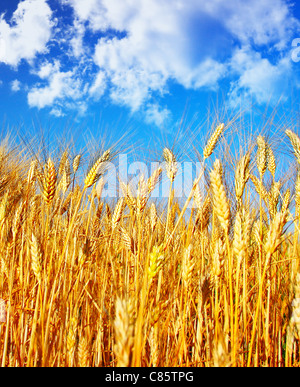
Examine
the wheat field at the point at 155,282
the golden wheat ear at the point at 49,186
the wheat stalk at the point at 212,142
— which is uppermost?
the wheat stalk at the point at 212,142

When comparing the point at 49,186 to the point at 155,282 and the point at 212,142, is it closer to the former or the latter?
the point at 155,282

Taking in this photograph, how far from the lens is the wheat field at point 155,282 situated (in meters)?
1.18

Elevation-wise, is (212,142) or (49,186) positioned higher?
(212,142)

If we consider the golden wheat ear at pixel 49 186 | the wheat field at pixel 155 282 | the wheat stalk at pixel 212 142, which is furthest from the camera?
the wheat stalk at pixel 212 142

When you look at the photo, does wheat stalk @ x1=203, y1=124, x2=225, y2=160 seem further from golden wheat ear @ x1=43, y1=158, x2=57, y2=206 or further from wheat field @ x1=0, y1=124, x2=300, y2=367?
golden wheat ear @ x1=43, y1=158, x2=57, y2=206

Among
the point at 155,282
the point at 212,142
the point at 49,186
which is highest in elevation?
the point at 212,142

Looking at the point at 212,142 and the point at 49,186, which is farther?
the point at 212,142

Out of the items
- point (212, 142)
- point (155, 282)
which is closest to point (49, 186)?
point (155, 282)

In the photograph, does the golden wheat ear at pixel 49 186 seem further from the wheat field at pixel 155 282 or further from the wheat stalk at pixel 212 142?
the wheat stalk at pixel 212 142

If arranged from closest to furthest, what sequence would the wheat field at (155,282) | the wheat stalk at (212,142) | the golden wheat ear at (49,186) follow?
the wheat field at (155,282) → the golden wheat ear at (49,186) → the wheat stalk at (212,142)

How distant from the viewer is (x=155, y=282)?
1.92 metres

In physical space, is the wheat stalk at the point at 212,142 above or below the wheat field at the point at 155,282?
above

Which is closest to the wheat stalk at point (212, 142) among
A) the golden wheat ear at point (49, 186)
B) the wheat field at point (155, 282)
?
the wheat field at point (155, 282)
